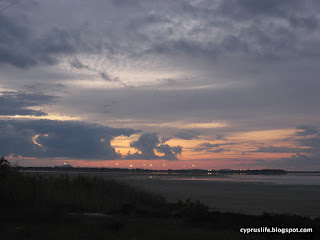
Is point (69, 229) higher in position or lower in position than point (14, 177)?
lower

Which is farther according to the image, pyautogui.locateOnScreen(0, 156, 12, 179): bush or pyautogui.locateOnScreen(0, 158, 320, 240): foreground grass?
pyautogui.locateOnScreen(0, 156, 12, 179): bush

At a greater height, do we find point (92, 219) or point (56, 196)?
point (56, 196)

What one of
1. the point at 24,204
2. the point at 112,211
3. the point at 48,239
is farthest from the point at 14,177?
the point at 48,239

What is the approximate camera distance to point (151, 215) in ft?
49.0

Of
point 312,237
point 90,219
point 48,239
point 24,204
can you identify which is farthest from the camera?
point 24,204

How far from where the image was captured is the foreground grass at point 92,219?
10.5 m

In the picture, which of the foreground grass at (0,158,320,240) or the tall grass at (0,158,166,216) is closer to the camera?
the foreground grass at (0,158,320,240)

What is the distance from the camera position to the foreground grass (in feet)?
34.5

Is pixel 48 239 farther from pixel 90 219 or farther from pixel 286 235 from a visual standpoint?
pixel 286 235

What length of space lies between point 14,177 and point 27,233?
8777 mm

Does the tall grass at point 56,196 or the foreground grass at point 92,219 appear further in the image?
the tall grass at point 56,196

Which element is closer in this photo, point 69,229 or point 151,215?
point 69,229

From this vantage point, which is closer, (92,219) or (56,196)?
(92,219)

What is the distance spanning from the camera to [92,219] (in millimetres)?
12117
